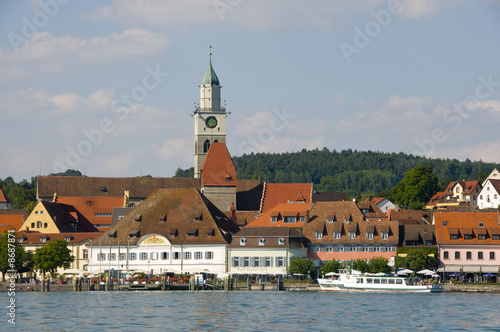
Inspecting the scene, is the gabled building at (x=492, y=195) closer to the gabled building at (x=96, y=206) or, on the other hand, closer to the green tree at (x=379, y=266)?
the gabled building at (x=96, y=206)

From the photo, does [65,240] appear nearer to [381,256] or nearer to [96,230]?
[96,230]

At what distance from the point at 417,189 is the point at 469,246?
254 ft

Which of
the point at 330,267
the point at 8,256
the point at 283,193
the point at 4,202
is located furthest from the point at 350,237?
the point at 4,202

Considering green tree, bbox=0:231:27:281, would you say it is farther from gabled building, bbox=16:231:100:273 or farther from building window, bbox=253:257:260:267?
building window, bbox=253:257:260:267

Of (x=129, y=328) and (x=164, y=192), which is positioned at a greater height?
(x=164, y=192)

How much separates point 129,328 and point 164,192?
56.4 m

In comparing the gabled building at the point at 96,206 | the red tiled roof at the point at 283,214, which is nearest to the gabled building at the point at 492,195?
the gabled building at the point at 96,206

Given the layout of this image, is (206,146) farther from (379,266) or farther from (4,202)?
(379,266)

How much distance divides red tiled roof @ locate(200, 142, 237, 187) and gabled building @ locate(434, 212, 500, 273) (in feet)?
145

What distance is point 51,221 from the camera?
139 m

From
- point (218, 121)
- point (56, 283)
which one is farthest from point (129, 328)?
point (218, 121)

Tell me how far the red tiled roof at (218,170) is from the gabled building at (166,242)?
33032mm

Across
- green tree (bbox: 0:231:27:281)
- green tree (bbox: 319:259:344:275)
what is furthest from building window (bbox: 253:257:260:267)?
green tree (bbox: 0:231:27:281)

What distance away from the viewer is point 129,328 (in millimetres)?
68438
